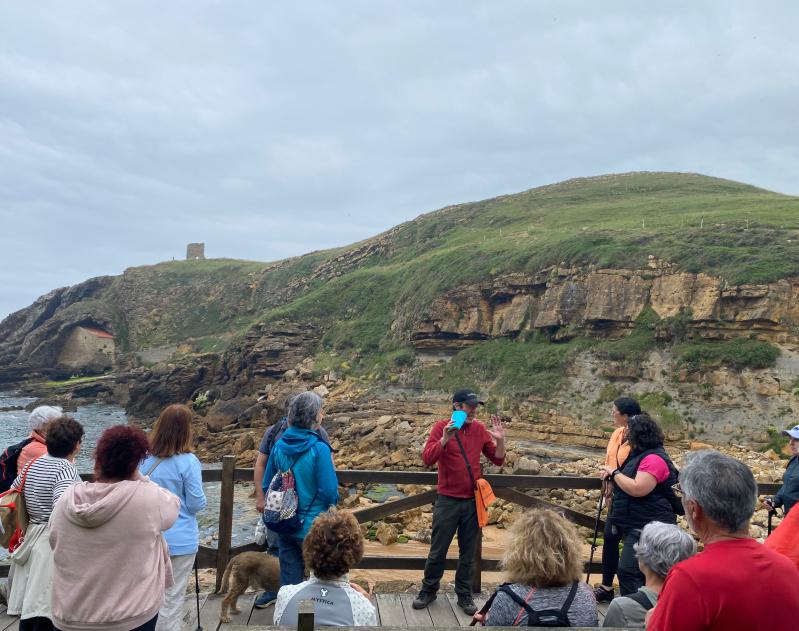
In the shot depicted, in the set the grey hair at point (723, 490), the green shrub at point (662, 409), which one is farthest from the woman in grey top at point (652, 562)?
the green shrub at point (662, 409)

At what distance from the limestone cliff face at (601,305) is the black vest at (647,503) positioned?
24.2 meters

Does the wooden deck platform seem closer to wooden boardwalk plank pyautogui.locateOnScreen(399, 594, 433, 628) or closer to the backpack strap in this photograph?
wooden boardwalk plank pyautogui.locateOnScreen(399, 594, 433, 628)

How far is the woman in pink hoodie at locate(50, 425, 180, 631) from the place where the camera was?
3236 mm

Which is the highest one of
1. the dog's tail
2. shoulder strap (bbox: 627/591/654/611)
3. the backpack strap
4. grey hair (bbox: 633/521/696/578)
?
grey hair (bbox: 633/521/696/578)

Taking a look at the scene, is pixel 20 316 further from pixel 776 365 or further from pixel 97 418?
pixel 776 365

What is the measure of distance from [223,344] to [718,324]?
5640cm

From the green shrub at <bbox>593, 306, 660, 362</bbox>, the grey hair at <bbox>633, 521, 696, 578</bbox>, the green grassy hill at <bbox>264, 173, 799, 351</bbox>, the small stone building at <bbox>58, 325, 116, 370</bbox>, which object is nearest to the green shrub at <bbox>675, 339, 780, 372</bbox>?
the green shrub at <bbox>593, 306, 660, 362</bbox>

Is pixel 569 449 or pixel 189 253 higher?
pixel 189 253

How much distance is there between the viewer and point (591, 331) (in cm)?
3119

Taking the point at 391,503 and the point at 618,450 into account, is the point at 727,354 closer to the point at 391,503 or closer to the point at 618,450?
the point at 618,450

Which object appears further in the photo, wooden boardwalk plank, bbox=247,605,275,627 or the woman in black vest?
wooden boardwalk plank, bbox=247,605,275,627

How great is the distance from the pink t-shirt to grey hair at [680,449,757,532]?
2.60 meters

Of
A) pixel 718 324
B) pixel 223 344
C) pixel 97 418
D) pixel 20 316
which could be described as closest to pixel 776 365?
pixel 718 324

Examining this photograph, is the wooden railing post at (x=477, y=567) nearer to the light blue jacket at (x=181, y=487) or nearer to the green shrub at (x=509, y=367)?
the light blue jacket at (x=181, y=487)
